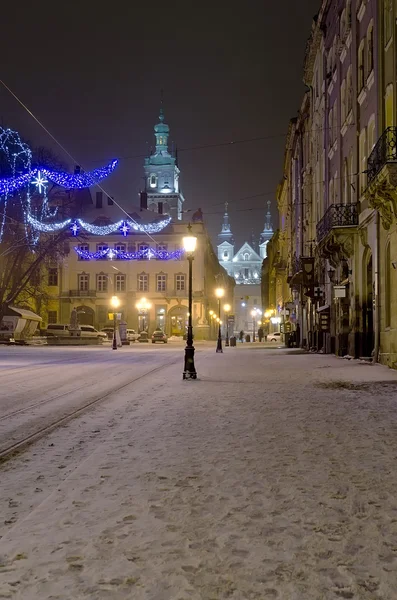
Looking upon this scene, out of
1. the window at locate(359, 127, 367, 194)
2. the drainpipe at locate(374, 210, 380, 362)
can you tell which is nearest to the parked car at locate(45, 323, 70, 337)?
the window at locate(359, 127, 367, 194)

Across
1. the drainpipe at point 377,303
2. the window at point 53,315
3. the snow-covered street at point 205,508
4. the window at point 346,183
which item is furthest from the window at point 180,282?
the snow-covered street at point 205,508

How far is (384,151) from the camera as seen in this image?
18531 mm

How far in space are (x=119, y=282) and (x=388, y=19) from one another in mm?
68300

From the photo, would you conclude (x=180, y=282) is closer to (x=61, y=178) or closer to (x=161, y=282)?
(x=161, y=282)

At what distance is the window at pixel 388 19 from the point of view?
20.8m

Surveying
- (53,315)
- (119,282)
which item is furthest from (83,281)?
(53,315)

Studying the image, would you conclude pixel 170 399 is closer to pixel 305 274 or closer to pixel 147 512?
pixel 147 512

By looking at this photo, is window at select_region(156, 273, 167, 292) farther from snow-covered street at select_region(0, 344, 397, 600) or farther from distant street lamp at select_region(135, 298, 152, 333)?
snow-covered street at select_region(0, 344, 397, 600)

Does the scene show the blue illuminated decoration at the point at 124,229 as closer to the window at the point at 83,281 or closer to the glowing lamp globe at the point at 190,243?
the window at the point at 83,281

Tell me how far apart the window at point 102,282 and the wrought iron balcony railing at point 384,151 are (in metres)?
68.9

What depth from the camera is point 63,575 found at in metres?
3.82

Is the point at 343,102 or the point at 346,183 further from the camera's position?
the point at 343,102

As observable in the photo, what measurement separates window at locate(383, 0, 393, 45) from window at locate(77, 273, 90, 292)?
224 ft

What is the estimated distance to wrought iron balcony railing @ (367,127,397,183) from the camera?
18.0 m
